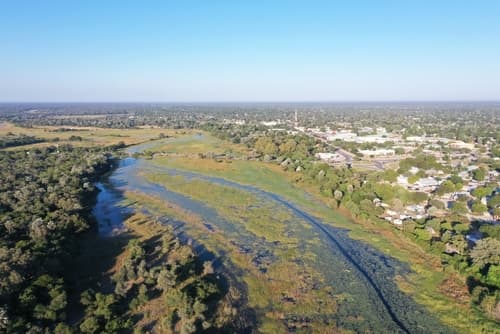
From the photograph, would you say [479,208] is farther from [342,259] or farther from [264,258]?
[264,258]

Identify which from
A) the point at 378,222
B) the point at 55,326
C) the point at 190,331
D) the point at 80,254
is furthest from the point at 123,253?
the point at 378,222

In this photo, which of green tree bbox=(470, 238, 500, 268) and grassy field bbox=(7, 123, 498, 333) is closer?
grassy field bbox=(7, 123, 498, 333)

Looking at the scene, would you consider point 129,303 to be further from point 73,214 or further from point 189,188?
point 189,188

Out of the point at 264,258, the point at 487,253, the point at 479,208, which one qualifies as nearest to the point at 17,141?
the point at 264,258

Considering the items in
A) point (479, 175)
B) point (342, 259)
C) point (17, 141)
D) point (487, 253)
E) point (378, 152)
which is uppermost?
point (17, 141)

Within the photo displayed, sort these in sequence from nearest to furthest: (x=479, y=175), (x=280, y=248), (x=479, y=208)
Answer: (x=280, y=248)
(x=479, y=208)
(x=479, y=175)

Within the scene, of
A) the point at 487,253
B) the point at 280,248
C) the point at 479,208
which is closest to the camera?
the point at 487,253

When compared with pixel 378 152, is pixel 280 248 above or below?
below

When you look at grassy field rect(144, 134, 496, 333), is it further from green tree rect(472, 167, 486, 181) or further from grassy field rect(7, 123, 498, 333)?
green tree rect(472, 167, 486, 181)

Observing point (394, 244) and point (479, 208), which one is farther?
point (479, 208)

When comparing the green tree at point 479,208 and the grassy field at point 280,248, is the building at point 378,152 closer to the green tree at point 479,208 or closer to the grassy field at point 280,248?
the grassy field at point 280,248

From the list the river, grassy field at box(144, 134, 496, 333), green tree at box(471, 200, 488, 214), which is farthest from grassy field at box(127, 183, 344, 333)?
green tree at box(471, 200, 488, 214)
